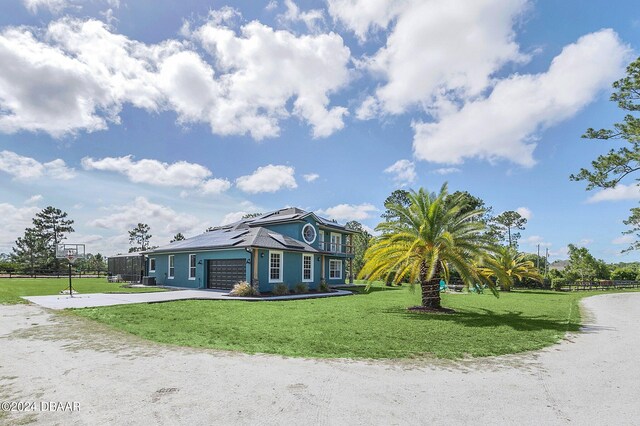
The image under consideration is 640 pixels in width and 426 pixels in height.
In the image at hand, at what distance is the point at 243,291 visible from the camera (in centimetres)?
1878

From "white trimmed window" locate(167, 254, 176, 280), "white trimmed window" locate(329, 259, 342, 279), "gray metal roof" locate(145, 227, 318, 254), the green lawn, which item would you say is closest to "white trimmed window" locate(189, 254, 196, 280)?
"gray metal roof" locate(145, 227, 318, 254)

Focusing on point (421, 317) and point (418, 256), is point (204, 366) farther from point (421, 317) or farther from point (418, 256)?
point (418, 256)

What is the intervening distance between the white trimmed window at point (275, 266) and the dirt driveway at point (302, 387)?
13523 millimetres

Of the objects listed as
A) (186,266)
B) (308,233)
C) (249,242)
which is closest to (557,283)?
(308,233)

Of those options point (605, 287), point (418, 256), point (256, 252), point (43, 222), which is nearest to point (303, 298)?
point (256, 252)

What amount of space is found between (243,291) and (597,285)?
40.2 meters

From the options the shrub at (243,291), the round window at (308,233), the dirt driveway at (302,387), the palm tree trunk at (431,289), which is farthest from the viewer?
the round window at (308,233)

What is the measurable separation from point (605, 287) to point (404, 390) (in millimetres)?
46916

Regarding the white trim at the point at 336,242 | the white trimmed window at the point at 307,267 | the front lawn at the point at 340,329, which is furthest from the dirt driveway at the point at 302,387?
the white trim at the point at 336,242

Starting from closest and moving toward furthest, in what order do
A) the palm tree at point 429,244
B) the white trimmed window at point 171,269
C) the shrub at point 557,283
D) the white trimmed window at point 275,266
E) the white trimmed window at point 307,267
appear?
1. the palm tree at point 429,244
2. the white trimmed window at point 275,266
3. the white trimmed window at point 307,267
4. the white trimmed window at point 171,269
5. the shrub at point 557,283

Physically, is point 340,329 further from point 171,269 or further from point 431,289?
point 171,269

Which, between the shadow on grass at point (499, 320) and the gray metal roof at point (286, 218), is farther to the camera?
the gray metal roof at point (286, 218)

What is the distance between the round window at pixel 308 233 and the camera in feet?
84.5

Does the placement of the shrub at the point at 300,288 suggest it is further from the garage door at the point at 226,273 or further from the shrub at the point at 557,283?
the shrub at the point at 557,283
